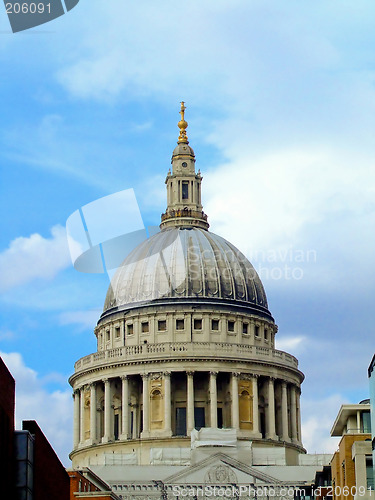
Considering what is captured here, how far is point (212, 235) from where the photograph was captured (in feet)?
532

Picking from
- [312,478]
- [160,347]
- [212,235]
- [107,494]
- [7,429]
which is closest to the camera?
[7,429]

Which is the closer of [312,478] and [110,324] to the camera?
[312,478]

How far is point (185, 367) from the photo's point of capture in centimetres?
15025

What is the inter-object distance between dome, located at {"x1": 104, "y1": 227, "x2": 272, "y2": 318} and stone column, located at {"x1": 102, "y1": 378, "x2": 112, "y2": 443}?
857 cm

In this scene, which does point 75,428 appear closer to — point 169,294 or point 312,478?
point 169,294

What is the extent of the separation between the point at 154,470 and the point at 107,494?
3280cm

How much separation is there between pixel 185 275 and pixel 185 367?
1057 centimetres

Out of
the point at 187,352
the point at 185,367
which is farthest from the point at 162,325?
the point at 185,367

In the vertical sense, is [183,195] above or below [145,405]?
above

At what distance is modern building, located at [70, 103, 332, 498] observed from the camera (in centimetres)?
14788

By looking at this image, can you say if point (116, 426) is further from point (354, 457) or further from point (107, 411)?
point (354, 457)

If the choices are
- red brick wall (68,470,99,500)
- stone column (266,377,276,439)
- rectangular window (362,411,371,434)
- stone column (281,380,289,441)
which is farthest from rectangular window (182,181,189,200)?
rectangular window (362,411,371,434)

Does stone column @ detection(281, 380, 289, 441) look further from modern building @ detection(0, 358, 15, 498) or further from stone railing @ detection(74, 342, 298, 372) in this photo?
modern building @ detection(0, 358, 15, 498)

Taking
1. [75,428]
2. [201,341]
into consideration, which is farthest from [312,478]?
[75,428]
